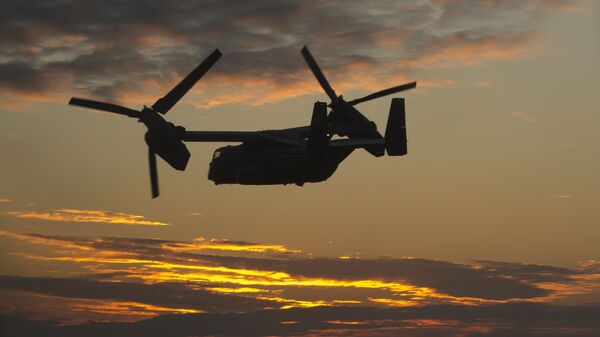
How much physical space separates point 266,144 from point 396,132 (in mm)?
14211

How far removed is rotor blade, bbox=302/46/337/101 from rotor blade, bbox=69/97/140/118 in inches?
1031

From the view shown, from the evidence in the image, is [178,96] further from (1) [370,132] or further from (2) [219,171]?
(1) [370,132]

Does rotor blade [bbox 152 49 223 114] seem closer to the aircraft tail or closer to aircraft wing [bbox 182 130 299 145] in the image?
aircraft wing [bbox 182 130 299 145]

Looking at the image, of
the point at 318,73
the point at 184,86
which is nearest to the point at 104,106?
the point at 184,86

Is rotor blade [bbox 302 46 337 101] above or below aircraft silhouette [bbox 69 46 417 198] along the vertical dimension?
above

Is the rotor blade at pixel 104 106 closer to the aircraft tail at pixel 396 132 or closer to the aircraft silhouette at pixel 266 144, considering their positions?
the aircraft silhouette at pixel 266 144

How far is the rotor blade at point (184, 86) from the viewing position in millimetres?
80875

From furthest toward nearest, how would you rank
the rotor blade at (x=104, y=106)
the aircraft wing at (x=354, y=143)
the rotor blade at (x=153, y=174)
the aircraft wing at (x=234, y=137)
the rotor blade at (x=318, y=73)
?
the rotor blade at (x=318, y=73) < the aircraft wing at (x=234, y=137) < the rotor blade at (x=153, y=174) < the aircraft wing at (x=354, y=143) < the rotor blade at (x=104, y=106)

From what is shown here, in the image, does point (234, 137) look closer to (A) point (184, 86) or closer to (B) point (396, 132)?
(A) point (184, 86)

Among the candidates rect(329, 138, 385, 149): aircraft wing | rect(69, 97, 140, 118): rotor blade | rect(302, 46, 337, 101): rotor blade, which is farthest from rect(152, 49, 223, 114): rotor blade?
rect(302, 46, 337, 101): rotor blade

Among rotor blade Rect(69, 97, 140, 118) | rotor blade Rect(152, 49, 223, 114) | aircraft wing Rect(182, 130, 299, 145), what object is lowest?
aircraft wing Rect(182, 130, 299, 145)

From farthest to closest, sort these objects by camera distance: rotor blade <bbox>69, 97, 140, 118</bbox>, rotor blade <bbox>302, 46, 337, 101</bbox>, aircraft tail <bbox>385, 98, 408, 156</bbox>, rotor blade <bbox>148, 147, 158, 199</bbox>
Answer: rotor blade <bbox>302, 46, 337, 101</bbox>, aircraft tail <bbox>385, 98, 408, 156</bbox>, rotor blade <bbox>148, 147, 158, 199</bbox>, rotor blade <bbox>69, 97, 140, 118</bbox>

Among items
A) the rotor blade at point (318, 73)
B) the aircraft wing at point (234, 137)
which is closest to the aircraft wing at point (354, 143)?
the aircraft wing at point (234, 137)

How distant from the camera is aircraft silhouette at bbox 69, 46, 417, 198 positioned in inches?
3059
